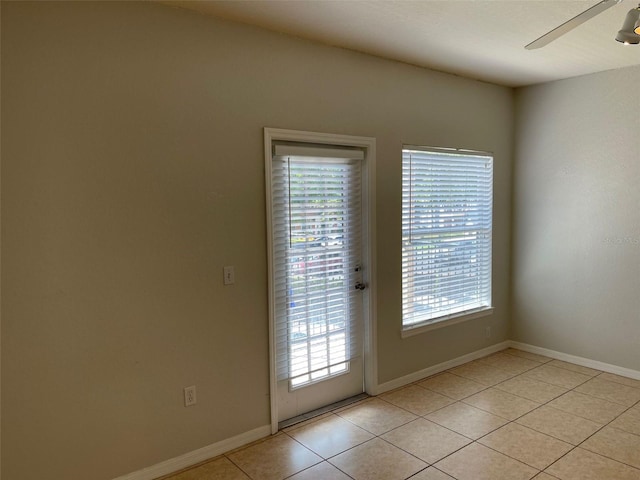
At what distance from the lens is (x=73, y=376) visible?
7.72ft

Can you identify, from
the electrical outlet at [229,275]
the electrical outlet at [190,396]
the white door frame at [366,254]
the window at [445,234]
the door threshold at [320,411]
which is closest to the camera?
the electrical outlet at [190,396]

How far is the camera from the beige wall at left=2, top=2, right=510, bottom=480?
220cm

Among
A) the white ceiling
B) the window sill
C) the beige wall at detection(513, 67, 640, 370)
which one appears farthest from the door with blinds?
the beige wall at detection(513, 67, 640, 370)

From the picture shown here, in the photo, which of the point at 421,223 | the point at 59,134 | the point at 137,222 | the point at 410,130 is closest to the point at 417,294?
the point at 421,223

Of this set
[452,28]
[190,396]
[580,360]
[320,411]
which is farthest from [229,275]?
[580,360]

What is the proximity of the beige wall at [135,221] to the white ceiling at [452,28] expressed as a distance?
21 centimetres

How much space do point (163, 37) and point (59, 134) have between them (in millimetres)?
795

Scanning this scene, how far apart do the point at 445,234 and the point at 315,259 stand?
1491 millimetres

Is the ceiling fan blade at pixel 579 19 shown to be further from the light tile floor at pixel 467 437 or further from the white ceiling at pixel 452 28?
the light tile floor at pixel 467 437

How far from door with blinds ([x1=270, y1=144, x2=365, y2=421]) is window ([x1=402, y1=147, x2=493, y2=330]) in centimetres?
57

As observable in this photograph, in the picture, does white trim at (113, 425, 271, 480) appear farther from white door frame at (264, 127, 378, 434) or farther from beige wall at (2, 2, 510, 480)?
white door frame at (264, 127, 378, 434)

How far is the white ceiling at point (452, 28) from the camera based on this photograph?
2.57m

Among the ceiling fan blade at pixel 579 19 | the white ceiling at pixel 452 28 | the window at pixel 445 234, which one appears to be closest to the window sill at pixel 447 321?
the window at pixel 445 234

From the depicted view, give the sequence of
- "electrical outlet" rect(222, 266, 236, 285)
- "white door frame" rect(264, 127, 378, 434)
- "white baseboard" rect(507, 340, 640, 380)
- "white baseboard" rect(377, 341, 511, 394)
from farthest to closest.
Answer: "white baseboard" rect(507, 340, 640, 380) → "white baseboard" rect(377, 341, 511, 394) → "white door frame" rect(264, 127, 378, 434) → "electrical outlet" rect(222, 266, 236, 285)
